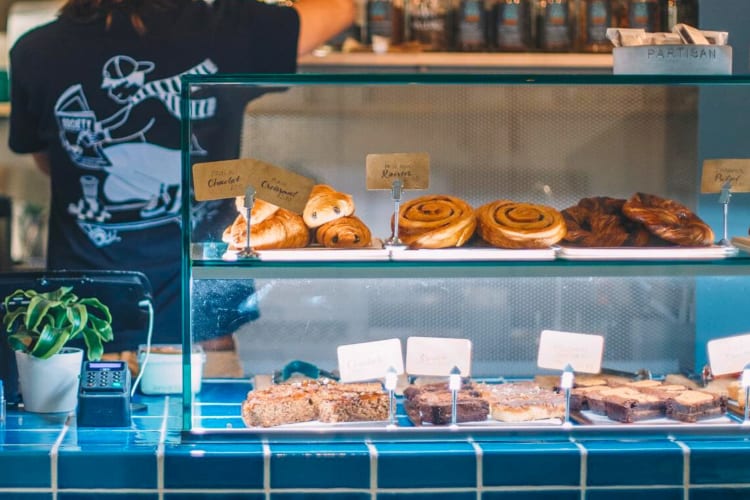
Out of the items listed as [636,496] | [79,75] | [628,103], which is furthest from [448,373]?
[79,75]

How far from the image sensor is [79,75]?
10.1 ft

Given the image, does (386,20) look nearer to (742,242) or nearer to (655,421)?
(742,242)

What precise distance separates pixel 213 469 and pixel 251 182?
0.48 m

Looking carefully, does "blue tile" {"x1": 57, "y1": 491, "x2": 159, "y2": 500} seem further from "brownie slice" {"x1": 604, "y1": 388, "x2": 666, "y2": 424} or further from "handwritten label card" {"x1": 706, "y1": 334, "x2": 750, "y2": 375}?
"handwritten label card" {"x1": 706, "y1": 334, "x2": 750, "y2": 375}

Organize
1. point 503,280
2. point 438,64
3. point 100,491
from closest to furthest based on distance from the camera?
point 100,491 → point 503,280 → point 438,64

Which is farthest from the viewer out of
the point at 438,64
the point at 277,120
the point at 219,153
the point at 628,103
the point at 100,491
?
the point at 438,64

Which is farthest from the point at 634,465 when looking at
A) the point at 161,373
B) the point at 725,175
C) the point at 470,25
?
the point at 470,25

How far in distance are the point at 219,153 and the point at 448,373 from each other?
55cm

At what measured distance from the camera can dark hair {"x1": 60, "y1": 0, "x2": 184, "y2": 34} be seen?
3070mm

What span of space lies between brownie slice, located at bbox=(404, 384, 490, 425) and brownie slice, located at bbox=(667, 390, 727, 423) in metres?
0.32

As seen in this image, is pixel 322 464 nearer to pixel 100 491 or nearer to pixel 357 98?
pixel 100 491

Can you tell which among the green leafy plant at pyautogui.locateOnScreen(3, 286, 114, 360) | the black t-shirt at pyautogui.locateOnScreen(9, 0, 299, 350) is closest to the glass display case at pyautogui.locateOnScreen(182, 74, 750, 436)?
the green leafy plant at pyautogui.locateOnScreen(3, 286, 114, 360)

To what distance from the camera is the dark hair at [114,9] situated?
307 cm

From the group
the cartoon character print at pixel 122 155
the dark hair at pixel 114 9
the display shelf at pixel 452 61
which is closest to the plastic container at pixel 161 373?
the cartoon character print at pixel 122 155
